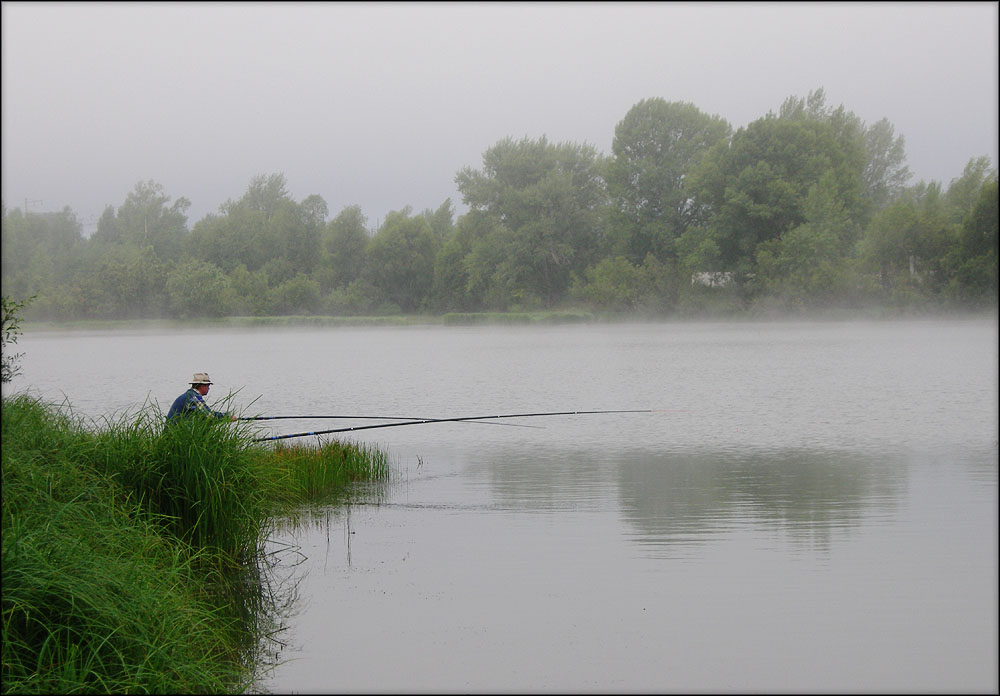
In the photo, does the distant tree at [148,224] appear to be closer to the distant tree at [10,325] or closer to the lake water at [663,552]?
the lake water at [663,552]

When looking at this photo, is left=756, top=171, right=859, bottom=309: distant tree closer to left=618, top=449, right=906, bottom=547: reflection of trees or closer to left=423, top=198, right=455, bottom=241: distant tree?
left=423, top=198, right=455, bottom=241: distant tree

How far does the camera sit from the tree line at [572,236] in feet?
193

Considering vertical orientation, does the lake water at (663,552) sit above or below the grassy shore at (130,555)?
below

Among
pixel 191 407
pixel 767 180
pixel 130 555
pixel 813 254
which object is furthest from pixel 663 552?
pixel 767 180

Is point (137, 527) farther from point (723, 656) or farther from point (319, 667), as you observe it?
point (723, 656)

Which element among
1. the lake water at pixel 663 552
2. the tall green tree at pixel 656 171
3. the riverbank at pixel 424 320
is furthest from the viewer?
the tall green tree at pixel 656 171

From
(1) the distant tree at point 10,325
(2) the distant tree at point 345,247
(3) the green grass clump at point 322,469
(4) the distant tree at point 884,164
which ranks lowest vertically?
(3) the green grass clump at point 322,469

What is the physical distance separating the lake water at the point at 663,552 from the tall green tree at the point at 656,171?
4239 centimetres

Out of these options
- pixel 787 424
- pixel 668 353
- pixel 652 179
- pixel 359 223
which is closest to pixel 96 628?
pixel 787 424

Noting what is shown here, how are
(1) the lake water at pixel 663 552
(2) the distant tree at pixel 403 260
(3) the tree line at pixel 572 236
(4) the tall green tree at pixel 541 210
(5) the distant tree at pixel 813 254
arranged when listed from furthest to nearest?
(2) the distant tree at pixel 403 260 < (4) the tall green tree at pixel 541 210 < (3) the tree line at pixel 572 236 < (5) the distant tree at pixel 813 254 < (1) the lake water at pixel 663 552

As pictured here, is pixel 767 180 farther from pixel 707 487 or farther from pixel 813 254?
pixel 707 487

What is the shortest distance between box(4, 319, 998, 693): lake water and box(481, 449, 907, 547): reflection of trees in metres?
0.06

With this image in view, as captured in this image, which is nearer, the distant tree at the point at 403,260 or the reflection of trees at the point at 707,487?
the reflection of trees at the point at 707,487

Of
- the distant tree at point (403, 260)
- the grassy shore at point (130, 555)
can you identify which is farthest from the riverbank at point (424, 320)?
the grassy shore at point (130, 555)
